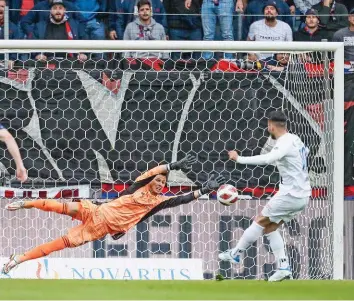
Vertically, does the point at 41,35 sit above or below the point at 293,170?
above

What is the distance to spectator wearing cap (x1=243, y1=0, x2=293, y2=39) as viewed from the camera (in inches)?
538

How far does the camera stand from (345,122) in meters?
12.1

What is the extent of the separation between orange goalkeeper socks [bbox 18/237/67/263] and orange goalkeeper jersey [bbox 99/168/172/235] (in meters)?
0.64

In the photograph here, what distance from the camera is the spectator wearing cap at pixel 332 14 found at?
44.9ft

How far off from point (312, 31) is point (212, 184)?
10.2 feet

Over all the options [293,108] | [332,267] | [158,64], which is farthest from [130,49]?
[332,267]

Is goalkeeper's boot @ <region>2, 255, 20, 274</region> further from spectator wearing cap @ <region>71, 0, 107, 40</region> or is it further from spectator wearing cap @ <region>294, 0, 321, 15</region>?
spectator wearing cap @ <region>294, 0, 321, 15</region>

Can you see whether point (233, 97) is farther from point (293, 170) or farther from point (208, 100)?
point (293, 170)

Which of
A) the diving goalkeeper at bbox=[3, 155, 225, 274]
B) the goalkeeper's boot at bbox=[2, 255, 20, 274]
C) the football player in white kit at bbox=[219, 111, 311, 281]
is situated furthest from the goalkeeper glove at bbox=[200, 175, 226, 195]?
the goalkeeper's boot at bbox=[2, 255, 20, 274]

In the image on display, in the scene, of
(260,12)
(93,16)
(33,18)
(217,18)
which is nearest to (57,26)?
(33,18)

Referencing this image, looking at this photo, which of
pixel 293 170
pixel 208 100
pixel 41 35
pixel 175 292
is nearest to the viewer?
pixel 175 292

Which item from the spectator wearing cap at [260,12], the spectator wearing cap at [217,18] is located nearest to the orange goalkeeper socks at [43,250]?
the spectator wearing cap at [217,18]

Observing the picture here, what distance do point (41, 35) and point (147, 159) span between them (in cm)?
229

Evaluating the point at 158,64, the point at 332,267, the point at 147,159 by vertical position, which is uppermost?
the point at 158,64
